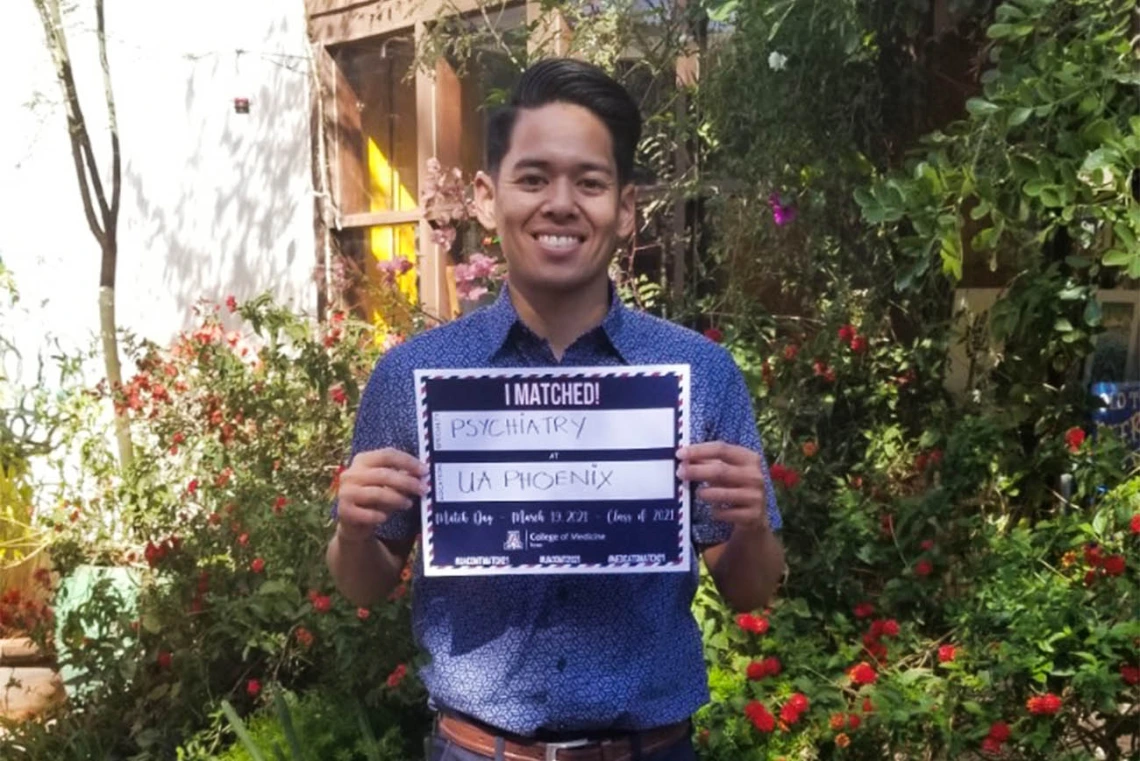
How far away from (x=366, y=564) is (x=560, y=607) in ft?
0.96

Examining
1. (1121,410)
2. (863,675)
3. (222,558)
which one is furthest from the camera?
(222,558)

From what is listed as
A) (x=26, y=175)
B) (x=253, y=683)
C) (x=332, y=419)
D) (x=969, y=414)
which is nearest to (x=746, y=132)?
(x=969, y=414)

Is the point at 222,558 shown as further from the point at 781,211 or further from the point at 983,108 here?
the point at 983,108

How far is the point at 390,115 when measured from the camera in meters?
5.97

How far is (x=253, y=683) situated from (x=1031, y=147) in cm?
251

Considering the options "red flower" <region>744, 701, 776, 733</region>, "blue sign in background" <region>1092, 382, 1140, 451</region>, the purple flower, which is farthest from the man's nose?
"blue sign in background" <region>1092, 382, 1140, 451</region>

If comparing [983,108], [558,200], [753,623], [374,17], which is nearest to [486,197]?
[558,200]

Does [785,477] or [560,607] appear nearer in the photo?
[560,607]

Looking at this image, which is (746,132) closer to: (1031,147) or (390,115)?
(1031,147)

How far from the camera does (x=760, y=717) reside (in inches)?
110

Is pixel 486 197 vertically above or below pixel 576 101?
below

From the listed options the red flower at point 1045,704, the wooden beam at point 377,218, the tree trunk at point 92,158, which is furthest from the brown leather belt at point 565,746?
the tree trunk at point 92,158

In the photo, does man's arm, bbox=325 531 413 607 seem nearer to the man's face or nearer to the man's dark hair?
the man's face

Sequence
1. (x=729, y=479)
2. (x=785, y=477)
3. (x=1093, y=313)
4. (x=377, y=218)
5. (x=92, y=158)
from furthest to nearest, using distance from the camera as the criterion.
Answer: (x=92, y=158), (x=377, y=218), (x=785, y=477), (x=1093, y=313), (x=729, y=479)
